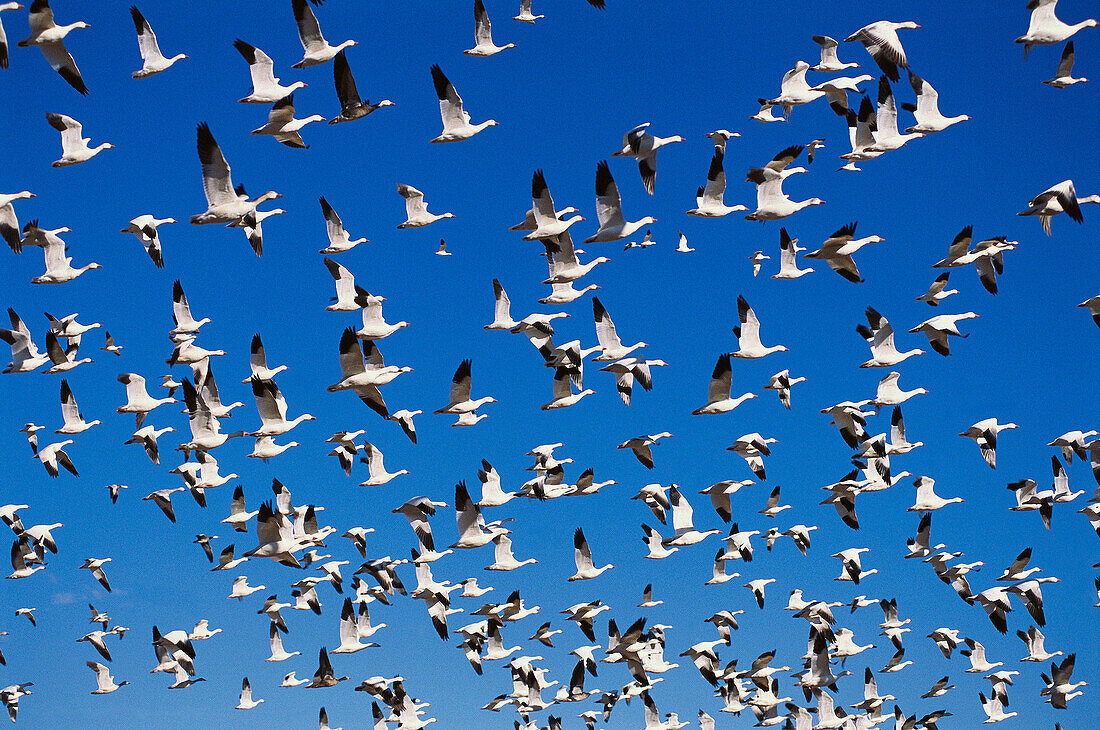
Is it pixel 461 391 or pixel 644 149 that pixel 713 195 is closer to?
pixel 644 149

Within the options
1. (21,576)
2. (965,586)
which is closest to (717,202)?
(965,586)

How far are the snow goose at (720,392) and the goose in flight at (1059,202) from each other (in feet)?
21.4

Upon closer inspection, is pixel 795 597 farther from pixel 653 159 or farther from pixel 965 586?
pixel 653 159

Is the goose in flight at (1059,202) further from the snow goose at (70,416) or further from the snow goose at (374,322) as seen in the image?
the snow goose at (70,416)

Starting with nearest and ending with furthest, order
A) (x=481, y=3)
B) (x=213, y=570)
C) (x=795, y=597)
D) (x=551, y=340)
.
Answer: (x=481, y=3)
(x=551, y=340)
(x=213, y=570)
(x=795, y=597)

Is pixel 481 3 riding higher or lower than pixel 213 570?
higher

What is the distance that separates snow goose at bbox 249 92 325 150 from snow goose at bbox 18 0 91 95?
3.28m

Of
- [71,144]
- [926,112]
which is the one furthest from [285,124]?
[926,112]

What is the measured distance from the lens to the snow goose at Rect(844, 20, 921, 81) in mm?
21328

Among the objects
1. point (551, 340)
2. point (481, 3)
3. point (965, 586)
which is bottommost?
point (965, 586)

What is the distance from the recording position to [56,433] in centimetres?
3003

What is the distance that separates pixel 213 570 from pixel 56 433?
4.84m

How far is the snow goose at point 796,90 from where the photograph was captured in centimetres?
2527

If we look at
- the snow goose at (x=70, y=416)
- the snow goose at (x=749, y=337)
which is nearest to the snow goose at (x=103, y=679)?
the snow goose at (x=70, y=416)
